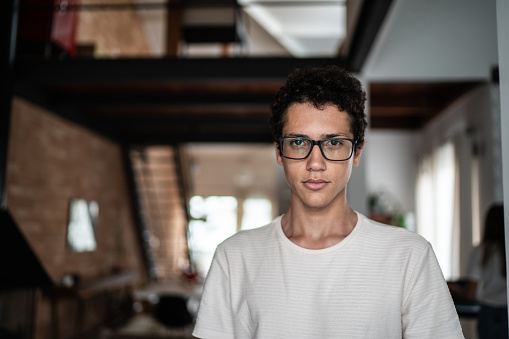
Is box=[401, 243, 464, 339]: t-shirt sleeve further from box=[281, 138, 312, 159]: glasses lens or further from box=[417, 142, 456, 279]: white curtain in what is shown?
box=[417, 142, 456, 279]: white curtain

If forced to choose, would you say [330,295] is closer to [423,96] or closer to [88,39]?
[423,96]

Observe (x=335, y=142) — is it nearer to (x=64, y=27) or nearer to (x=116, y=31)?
(x=64, y=27)

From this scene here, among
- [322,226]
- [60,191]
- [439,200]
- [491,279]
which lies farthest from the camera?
[439,200]

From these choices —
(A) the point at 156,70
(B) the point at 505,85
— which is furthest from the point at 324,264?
(A) the point at 156,70

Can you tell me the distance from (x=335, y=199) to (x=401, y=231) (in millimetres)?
172

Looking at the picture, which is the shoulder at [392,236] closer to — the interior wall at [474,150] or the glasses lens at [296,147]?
the glasses lens at [296,147]

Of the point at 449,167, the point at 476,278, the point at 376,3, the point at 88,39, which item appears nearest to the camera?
the point at 376,3

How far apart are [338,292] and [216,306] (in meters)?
0.32

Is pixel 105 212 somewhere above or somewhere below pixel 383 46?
below

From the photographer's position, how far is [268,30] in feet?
26.2

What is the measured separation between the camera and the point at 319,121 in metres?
1.06

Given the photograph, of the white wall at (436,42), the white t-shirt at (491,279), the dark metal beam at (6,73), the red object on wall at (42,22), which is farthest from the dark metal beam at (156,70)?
the white t-shirt at (491,279)

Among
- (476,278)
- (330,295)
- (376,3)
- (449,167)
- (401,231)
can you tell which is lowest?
(476,278)

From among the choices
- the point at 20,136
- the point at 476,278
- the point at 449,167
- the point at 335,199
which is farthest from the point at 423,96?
the point at 335,199
